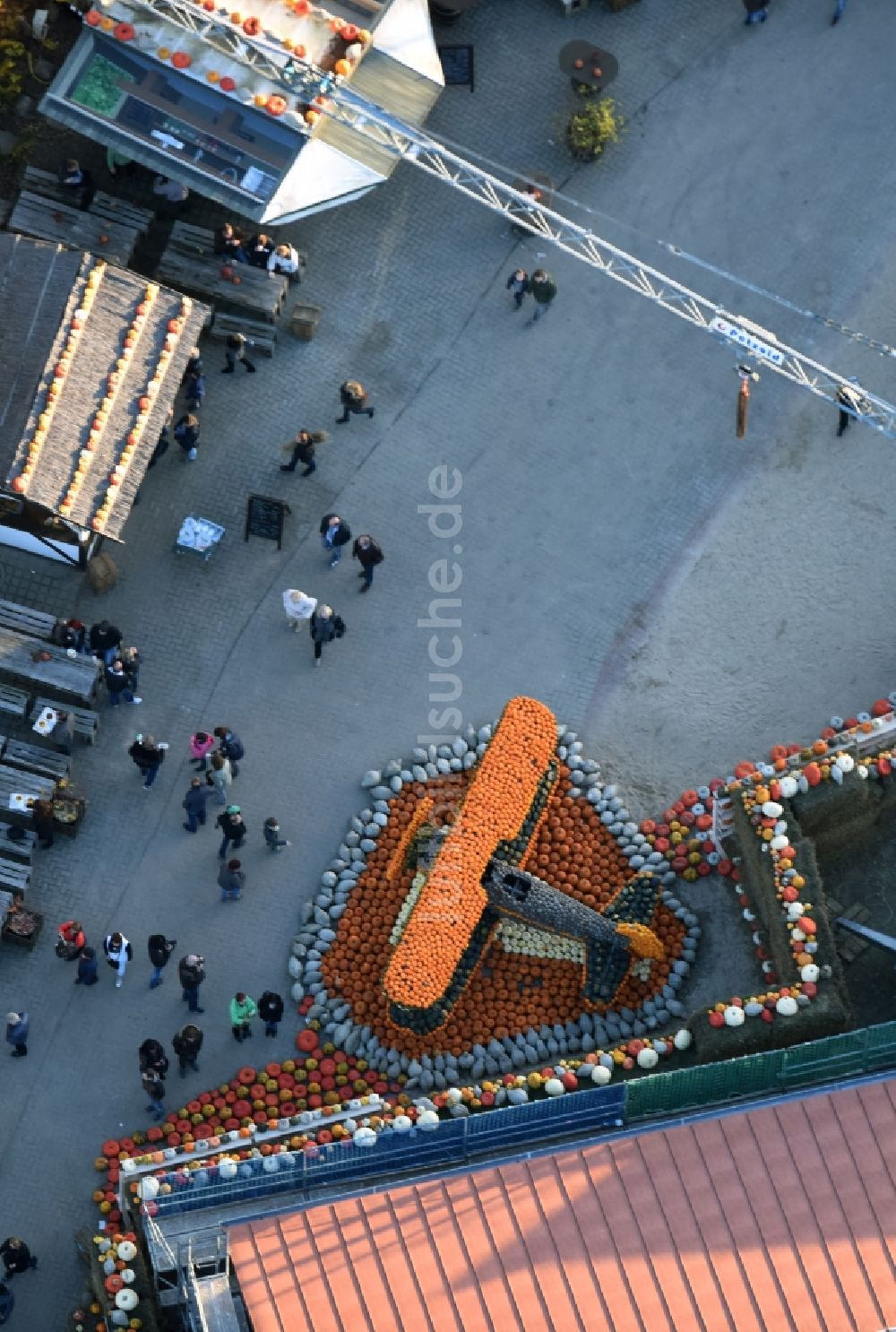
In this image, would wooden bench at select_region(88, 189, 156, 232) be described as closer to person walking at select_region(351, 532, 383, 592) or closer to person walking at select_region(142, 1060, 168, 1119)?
person walking at select_region(351, 532, 383, 592)

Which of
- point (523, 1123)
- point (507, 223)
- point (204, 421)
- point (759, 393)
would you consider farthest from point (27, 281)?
point (523, 1123)

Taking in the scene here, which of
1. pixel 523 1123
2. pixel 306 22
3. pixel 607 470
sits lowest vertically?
pixel 523 1123

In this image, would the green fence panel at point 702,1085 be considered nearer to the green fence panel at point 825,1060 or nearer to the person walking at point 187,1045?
the green fence panel at point 825,1060

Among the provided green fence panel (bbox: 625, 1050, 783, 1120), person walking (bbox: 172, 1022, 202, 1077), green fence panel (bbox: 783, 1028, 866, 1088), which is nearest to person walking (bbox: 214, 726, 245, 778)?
person walking (bbox: 172, 1022, 202, 1077)

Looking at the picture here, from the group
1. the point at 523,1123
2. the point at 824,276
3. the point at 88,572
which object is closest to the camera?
the point at 523,1123

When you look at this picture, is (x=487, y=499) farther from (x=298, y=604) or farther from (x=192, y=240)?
(x=192, y=240)

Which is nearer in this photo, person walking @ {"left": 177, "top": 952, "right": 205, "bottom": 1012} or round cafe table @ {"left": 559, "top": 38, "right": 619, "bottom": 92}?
person walking @ {"left": 177, "top": 952, "right": 205, "bottom": 1012}

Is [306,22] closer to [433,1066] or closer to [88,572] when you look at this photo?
[88,572]

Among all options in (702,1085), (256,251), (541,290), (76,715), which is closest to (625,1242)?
(702,1085)
